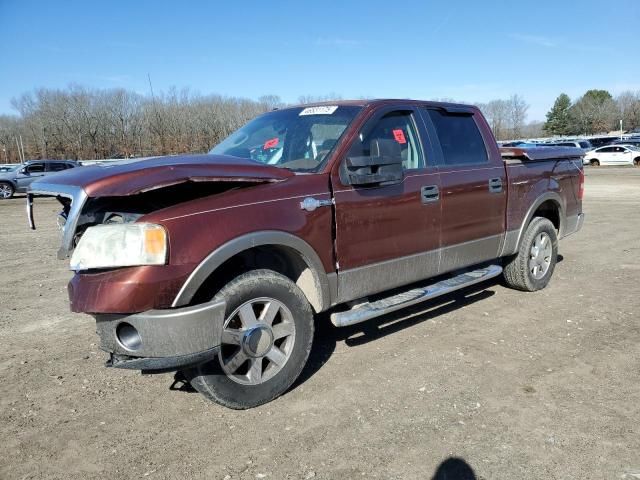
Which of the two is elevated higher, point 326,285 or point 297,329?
point 326,285

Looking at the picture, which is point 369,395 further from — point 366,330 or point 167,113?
point 167,113

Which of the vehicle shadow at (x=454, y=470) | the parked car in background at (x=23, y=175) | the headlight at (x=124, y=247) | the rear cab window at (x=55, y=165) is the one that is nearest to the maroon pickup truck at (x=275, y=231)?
the headlight at (x=124, y=247)

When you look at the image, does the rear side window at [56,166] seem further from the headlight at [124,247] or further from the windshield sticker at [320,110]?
the headlight at [124,247]

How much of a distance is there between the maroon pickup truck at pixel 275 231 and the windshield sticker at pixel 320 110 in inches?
0.8

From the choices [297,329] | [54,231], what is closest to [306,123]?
[297,329]

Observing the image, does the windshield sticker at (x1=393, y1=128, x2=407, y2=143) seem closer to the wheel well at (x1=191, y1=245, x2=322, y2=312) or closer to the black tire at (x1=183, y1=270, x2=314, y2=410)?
the wheel well at (x1=191, y1=245, x2=322, y2=312)

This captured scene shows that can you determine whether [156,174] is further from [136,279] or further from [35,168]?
[35,168]

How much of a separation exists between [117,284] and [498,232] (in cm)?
381

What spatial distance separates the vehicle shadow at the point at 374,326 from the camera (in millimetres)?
4285

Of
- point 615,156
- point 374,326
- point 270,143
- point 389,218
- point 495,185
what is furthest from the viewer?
point 615,156

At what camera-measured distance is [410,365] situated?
4.07 m

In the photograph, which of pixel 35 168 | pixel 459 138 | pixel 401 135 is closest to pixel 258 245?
pixel 401 135

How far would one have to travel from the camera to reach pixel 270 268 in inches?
150

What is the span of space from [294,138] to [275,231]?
1.20 metres
